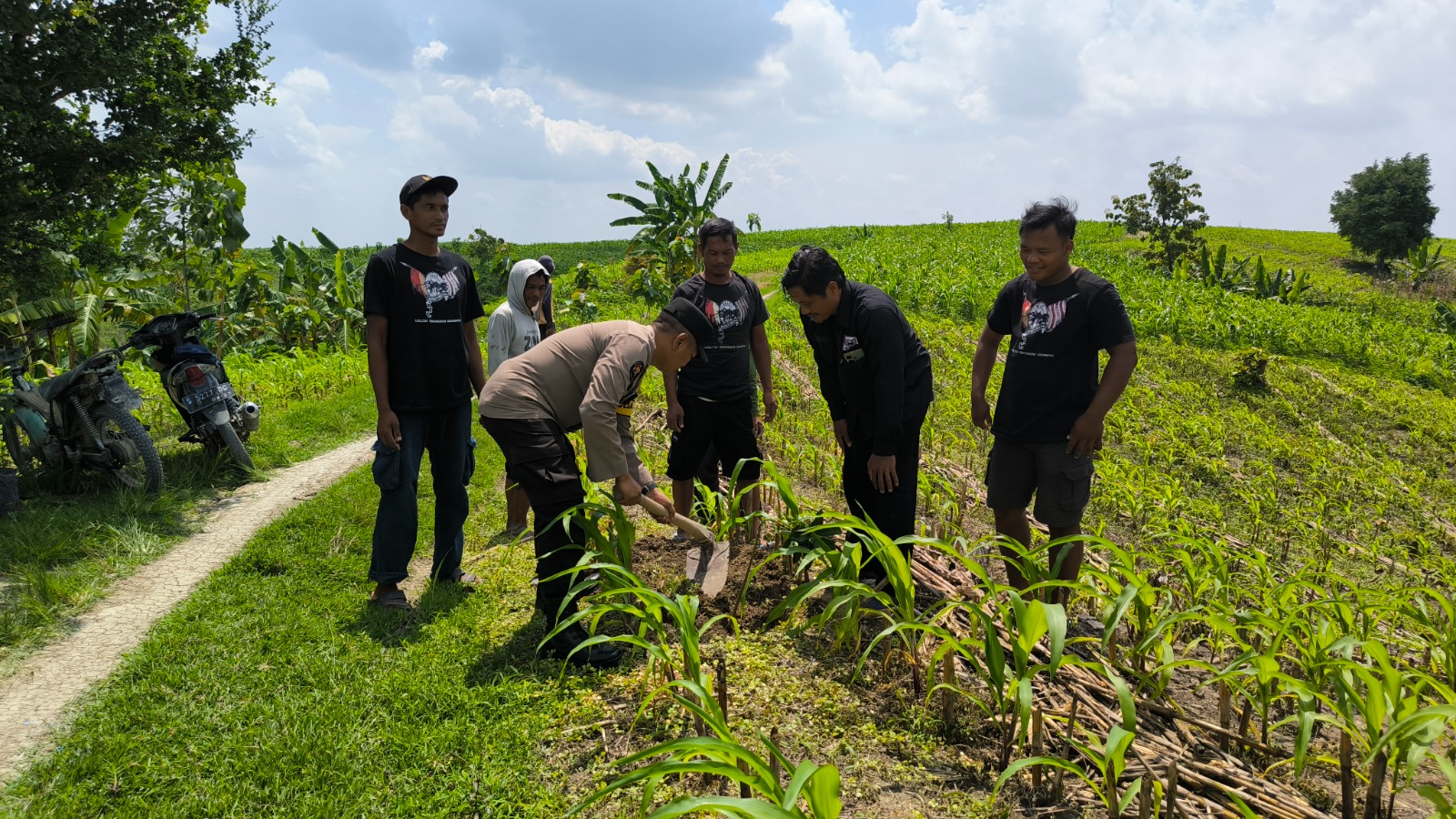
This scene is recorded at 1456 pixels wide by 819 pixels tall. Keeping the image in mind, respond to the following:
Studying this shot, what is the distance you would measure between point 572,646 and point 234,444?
4.26 metres

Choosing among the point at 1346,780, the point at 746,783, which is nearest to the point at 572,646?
the point at 746,783

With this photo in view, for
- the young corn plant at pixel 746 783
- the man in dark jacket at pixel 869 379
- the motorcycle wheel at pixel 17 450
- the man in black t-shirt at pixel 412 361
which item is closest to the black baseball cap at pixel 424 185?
the man in black t-shirt at pixel 412 361

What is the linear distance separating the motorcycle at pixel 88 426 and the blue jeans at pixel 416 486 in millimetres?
2938

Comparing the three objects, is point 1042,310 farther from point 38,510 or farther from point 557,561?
point 38,510

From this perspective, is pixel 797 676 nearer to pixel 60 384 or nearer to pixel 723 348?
pixel 723 348

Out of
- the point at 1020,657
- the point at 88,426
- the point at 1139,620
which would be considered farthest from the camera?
the point at 88,426

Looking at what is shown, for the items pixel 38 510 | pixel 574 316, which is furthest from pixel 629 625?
pixel 574 316

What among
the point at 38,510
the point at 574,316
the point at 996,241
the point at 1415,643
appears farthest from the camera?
the point at 996,241

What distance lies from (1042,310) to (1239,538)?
3.08 meters

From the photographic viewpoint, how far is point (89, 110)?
8.86m

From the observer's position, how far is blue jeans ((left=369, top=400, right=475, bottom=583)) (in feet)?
12.6

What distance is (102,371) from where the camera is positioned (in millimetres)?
5789

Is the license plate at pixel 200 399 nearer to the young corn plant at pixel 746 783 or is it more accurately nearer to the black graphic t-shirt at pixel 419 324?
the black graphic t-shirt at pixel 419 324

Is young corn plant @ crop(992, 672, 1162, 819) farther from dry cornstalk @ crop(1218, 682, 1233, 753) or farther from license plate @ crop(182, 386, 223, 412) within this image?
license plate @ crop(182, 386, 223, 412)
